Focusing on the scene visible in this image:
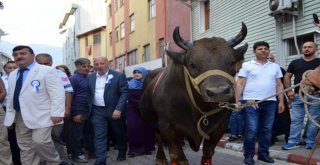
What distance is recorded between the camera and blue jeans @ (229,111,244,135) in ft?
31.5

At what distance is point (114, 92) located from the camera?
296 inches

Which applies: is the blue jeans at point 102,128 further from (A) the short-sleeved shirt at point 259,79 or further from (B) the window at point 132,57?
(B) the window at point 132,57

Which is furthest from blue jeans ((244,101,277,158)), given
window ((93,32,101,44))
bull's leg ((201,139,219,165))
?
window ((93,32,101,44))

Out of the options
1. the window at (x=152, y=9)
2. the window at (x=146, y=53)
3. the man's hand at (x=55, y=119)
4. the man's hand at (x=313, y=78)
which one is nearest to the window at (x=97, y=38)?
the window at (x=146, y=53)

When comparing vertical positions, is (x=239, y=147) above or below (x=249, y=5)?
below

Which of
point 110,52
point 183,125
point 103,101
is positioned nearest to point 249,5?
point 103,101

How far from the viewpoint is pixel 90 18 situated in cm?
5200

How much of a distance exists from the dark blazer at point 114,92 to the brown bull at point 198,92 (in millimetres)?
1414

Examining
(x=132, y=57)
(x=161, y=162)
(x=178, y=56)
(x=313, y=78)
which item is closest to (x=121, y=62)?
(x=132, y=57)

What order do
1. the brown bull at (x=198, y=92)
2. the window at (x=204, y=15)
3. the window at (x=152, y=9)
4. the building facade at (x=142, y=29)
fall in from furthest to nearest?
the window at (x=152, y=9) < the building facade at (x=142, y=29) < the window at (x=204, y=15) < the brown bull at (x=198, y=92)

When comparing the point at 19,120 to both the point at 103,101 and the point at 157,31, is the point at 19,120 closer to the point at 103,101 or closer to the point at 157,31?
the point at 103,101

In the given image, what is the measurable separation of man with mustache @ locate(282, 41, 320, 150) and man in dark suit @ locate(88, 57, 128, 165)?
304cm

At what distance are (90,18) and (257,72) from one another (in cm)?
4639

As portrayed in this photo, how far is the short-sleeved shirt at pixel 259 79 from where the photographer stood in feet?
23.7
